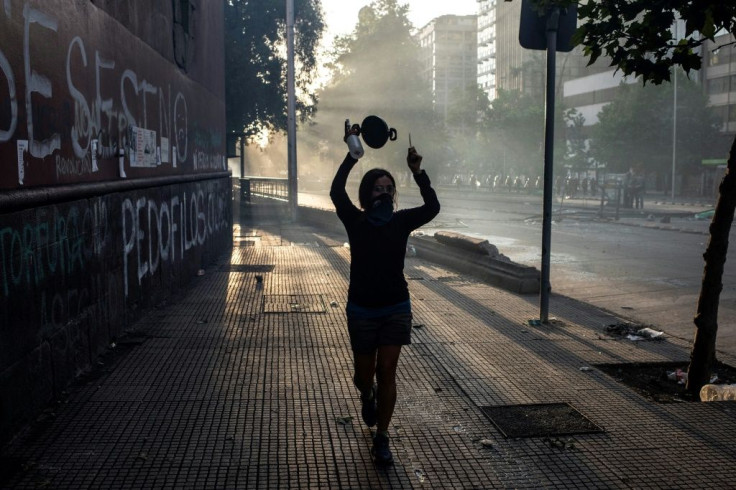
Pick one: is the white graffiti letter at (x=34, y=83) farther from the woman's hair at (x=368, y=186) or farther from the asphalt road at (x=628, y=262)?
the asphalt road at (x=628, y=262)

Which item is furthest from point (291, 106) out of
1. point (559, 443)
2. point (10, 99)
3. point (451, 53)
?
point (451, 53)

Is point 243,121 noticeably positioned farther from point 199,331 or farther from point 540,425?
point 540,425

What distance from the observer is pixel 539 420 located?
5.01 meters

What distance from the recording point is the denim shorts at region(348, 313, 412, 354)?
14.4ft

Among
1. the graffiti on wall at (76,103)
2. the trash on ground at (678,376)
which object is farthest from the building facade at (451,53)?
the trash on ground at (678,376)

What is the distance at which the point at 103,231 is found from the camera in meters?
6.79

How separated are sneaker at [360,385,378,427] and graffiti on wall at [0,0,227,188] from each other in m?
2.55

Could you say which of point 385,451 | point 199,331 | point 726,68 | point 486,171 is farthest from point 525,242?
point 486,171

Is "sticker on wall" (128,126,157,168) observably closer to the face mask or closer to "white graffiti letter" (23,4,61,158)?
"white graffiti letter" (23,4,61,158)

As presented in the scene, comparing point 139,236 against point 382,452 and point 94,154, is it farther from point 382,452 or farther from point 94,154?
point 382,452

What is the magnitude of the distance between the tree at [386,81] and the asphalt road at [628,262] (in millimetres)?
40102

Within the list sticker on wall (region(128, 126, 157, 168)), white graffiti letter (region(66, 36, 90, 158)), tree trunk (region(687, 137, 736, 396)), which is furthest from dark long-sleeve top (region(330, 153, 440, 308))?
sticker on wall (region(128, 126, 157, 168))

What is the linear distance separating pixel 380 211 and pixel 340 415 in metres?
1.49

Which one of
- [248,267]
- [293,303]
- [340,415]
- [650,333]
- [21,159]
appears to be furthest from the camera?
[248,267]
